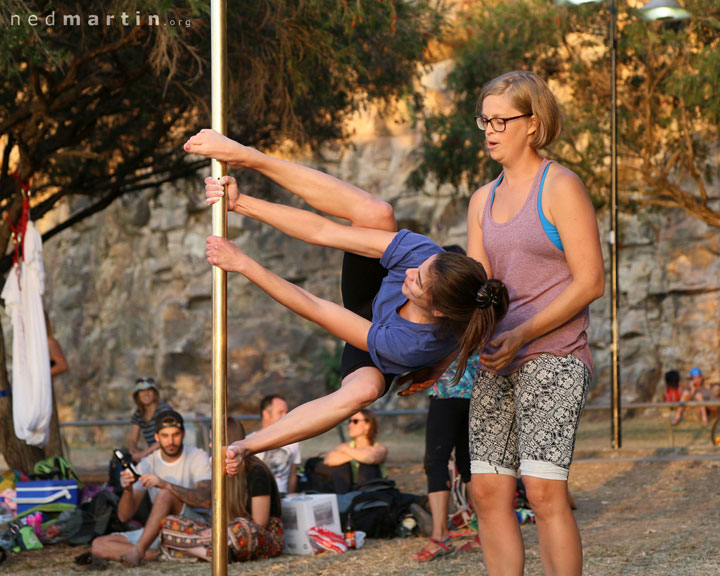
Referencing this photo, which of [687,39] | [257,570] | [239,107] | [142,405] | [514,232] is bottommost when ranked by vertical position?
[257,570]

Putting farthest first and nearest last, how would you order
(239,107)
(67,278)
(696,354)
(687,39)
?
(67,278), (696,354), (687,39), (239,107)

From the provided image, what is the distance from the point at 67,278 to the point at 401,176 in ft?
28.0

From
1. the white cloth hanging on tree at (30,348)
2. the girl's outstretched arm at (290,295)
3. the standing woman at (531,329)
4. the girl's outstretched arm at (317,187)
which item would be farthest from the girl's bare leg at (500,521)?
the white cloth hanging on tree at (30,348)

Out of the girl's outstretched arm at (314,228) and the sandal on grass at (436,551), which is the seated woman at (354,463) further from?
the girl's outstretched arm at (314,228)

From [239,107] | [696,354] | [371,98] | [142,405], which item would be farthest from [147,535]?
[696,354]

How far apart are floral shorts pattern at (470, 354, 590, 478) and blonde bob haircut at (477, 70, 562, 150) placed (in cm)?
78

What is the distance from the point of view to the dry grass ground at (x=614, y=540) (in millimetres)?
5387

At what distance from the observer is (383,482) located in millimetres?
7039

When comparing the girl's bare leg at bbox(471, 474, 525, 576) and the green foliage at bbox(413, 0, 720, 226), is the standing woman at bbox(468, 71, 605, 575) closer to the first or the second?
the girl's bare leg at bbox(471, 474, 525, 576)

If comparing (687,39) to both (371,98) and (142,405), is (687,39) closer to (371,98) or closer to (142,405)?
(371,98)

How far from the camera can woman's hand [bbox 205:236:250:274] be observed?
10.4ft

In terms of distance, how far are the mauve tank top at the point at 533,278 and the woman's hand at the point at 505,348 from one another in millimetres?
36

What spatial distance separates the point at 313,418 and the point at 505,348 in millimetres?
671

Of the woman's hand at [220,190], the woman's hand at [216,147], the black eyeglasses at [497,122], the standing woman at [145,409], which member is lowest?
the standing woman at [145,409]
